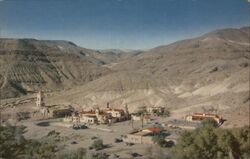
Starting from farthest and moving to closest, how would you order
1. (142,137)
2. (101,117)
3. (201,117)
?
(101,117) < (201,117) < (142,137)

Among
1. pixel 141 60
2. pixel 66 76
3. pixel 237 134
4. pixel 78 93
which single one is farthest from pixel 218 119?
pixel 141 60

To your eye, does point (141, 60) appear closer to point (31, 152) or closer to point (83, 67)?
point (83, 67)

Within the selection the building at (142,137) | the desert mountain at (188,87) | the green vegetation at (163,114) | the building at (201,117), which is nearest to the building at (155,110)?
the green vegetation at (163,114)

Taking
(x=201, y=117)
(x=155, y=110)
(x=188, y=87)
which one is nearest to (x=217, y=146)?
(x=201, y=117)

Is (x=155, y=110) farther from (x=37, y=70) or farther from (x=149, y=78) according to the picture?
(x=37, y=70)

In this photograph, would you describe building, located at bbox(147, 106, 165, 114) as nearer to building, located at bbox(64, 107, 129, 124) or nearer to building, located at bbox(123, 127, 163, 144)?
building, located at bbox(64, 107, 129, 124)

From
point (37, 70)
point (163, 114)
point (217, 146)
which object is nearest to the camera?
point (217, 146)
